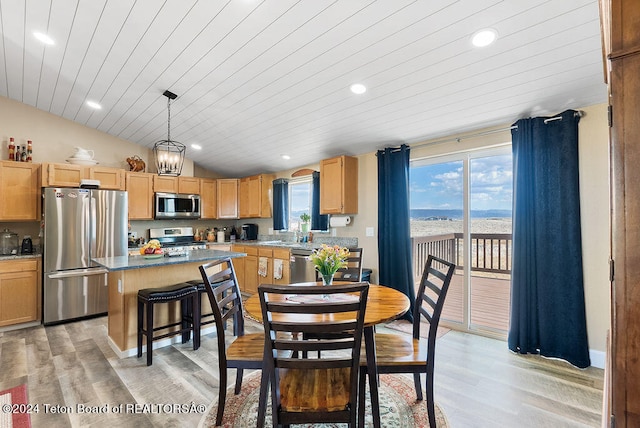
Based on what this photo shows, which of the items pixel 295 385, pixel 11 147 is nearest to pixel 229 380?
pixel 295 385

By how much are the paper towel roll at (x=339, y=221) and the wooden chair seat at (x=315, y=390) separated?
2.86 m

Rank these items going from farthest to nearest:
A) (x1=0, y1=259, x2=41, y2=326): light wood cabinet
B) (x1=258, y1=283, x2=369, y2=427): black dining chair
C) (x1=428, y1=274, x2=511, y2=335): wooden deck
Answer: (x1=0, y1=259, x2=41, y2=326): light wood cabinet → (x1=428, y1=274, x2=511, y2=335): wooden deck → (x1=258, y1=283, x2=369, y2=427): black dining chair

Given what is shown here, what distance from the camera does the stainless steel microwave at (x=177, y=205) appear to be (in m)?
5.23

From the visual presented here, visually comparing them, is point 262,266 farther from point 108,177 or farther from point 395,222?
point 108,177

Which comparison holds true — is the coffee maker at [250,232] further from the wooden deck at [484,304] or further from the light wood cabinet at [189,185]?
the wooden deck at [484,304]

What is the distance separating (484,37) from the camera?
2.05 metres

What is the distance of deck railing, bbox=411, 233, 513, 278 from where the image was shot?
420 cm

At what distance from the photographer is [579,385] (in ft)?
7.79

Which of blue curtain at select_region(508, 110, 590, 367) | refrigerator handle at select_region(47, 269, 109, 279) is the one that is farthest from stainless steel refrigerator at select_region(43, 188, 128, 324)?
blue curtain at select_region(508, 110, 590, 367)

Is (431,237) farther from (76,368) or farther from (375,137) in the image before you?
(76,368)

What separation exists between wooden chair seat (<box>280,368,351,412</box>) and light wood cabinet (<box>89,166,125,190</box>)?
4389 mm

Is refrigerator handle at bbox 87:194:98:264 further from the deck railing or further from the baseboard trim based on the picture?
the baseboard trim

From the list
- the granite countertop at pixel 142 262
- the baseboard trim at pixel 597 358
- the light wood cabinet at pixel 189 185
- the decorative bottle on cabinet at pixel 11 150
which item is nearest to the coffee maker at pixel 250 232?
the light wood cabinet at pixel 189 185

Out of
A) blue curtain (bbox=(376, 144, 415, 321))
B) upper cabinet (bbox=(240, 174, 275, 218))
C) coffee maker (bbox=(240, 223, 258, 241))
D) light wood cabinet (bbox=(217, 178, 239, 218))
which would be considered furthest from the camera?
coffee maker (bbox=(240, 223, 258, 241))
